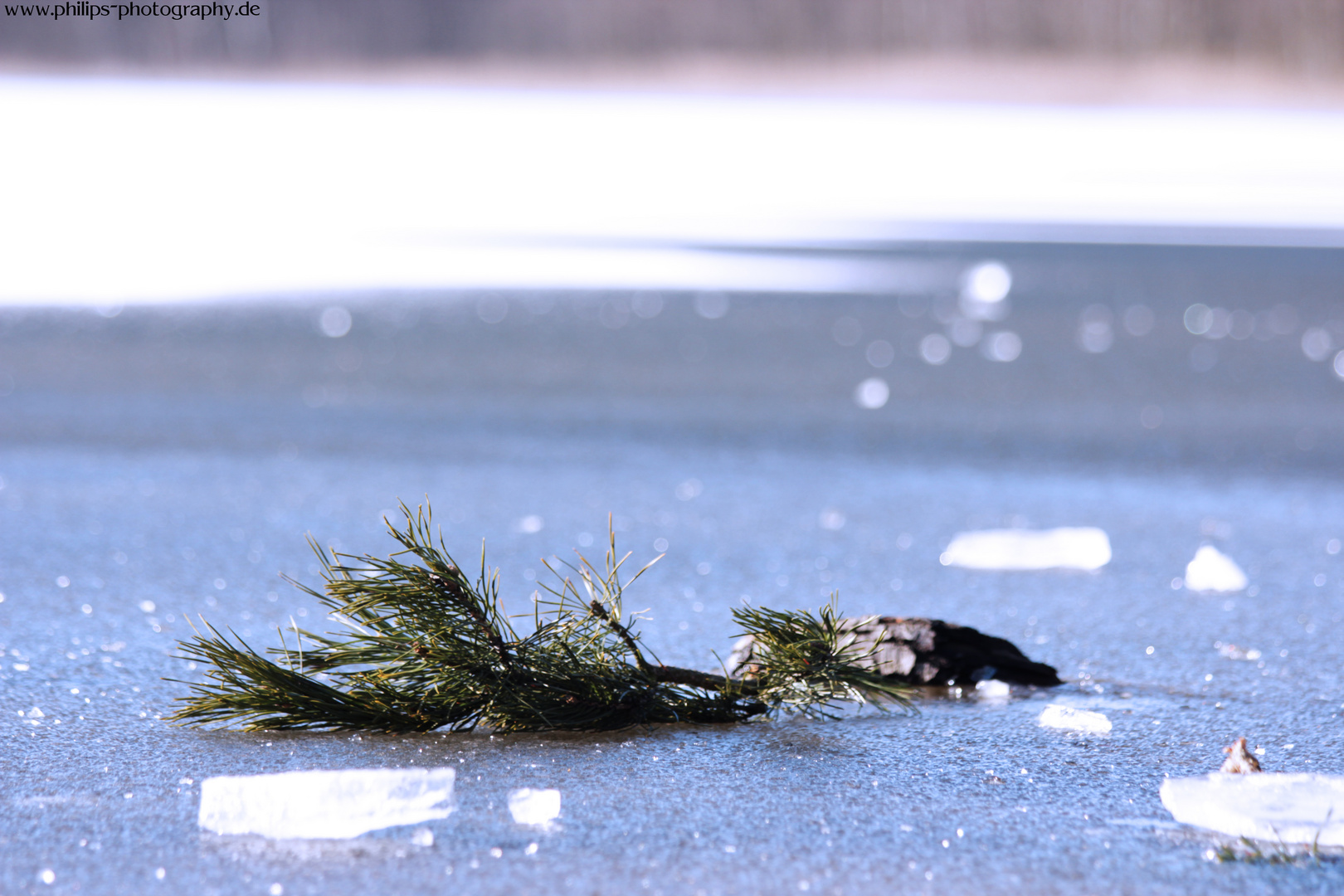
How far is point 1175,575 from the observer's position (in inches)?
97.8

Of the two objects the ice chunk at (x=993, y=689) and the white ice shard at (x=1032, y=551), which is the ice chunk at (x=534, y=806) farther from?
the white ice shard at (x=1032, y=551)

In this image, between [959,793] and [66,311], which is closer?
[959,793]

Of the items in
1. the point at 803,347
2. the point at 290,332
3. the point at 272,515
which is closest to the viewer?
the point at 272,515

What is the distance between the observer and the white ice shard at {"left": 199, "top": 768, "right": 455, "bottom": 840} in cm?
130

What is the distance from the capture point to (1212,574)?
7.91 ft

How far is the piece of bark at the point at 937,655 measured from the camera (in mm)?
1768

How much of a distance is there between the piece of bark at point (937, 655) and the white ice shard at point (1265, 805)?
394 millimetres

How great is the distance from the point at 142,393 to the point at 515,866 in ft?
13.1

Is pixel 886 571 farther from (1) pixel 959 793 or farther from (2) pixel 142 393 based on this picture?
(2) pixel 142 393

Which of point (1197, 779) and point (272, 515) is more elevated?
point (272, 515)

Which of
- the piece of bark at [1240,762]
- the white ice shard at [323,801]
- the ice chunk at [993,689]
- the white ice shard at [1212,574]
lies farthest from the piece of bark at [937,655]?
the white ice shard at [1212,574]

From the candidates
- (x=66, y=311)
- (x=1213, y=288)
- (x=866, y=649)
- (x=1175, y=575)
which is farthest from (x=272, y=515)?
(x=1213, y=288)

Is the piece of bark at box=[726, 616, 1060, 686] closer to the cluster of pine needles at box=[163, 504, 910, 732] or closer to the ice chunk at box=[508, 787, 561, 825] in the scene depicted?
the cluster of pine needles at box=[163, 504, 910, 732]

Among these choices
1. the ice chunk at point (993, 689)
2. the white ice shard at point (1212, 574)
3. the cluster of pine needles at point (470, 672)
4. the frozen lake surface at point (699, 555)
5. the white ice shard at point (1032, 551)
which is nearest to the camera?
the frozen lake surface at point (699, 555)
